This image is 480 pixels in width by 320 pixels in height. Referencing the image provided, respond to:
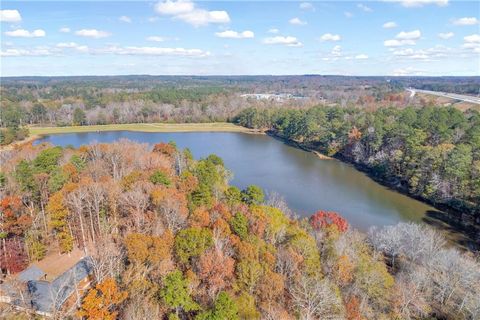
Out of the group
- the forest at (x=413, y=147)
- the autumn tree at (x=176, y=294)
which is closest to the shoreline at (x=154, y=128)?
the forest at (x=413, y=147)

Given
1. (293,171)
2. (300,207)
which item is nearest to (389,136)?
(293,171)

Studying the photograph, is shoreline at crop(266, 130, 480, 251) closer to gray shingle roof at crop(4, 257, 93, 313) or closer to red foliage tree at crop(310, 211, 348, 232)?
red foliage tree at crop(310, 211, 348, 232)

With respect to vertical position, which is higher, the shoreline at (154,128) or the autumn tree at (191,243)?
the autumn tree at (191,243)

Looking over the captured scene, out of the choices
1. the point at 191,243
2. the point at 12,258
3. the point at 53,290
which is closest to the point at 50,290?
the point at 53,290

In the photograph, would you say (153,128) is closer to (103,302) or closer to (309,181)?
(309,181)

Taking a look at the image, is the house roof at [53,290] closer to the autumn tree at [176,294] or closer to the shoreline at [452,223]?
the autumn tree at [176,294]

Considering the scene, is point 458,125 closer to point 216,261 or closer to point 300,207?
point 300,207

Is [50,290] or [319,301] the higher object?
[50,290]
